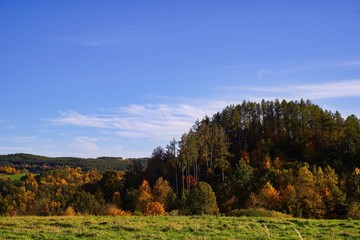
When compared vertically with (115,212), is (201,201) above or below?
above

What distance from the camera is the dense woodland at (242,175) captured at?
60.0 meters

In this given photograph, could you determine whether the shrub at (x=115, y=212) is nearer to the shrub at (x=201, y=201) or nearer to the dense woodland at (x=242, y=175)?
the dense woodland at (x=242, y=175)

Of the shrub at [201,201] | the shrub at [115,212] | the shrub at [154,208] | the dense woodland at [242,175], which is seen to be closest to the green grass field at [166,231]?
the shrub at [115,212]

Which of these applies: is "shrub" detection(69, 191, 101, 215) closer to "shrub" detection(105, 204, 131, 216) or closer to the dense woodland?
the dense woodland

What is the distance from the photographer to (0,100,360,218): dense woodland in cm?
6001

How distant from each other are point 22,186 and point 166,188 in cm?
8325

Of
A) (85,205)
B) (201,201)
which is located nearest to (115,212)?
(85,205)

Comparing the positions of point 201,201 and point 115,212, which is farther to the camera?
point 201,201

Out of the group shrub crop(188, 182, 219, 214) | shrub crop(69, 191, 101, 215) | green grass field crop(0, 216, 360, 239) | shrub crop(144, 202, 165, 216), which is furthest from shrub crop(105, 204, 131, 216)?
green grass field crop(0, 216, 360, 239)

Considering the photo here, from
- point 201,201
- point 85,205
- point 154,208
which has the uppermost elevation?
point 201,201

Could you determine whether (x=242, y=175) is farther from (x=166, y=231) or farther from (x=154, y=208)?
(x=166, y=231)

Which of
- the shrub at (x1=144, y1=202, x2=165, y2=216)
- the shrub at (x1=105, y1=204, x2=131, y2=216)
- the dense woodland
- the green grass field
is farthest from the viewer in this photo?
the shrub at (x1=144, y1=202, x2=165, y2=216)

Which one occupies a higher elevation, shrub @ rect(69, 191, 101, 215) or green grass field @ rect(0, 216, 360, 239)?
green grass field @ rect(0, 216, 360, 239)

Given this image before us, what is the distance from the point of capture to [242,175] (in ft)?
253
